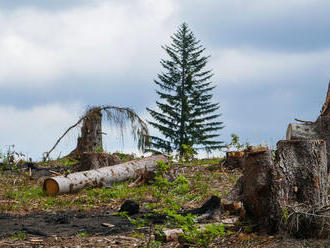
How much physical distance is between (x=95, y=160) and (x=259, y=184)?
9603 mm

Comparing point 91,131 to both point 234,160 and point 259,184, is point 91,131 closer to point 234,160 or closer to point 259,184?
point 234,160

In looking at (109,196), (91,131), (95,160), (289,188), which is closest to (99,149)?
(91,131)

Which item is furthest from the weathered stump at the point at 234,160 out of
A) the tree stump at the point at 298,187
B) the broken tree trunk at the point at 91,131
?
the tree stump at the point at 298,187

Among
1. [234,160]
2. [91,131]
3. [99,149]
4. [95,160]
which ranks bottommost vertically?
[234,160]

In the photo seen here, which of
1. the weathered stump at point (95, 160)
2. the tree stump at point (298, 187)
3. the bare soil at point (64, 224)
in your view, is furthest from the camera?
the weathered stump at point (95, 160)

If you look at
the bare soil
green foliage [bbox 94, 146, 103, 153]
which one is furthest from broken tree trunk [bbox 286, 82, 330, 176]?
green foliage [bbox 94, 146, 103, 153]

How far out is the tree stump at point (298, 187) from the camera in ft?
16.8

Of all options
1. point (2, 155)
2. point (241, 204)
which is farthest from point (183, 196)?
point (2, 155)

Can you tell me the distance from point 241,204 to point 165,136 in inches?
739

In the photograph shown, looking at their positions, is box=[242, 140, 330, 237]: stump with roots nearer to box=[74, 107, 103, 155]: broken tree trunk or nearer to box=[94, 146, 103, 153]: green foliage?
box=[94, 146, 103, 153]: green foliage

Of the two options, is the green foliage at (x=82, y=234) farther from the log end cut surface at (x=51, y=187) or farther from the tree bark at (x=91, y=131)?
the tree bark at (x=91, y=131)

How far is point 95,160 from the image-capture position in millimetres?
14133

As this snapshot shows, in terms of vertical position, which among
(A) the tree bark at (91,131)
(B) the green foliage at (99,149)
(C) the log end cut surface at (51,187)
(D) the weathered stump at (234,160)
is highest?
(A) the tree bark at (91,131)

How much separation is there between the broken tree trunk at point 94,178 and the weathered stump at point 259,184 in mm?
4930
